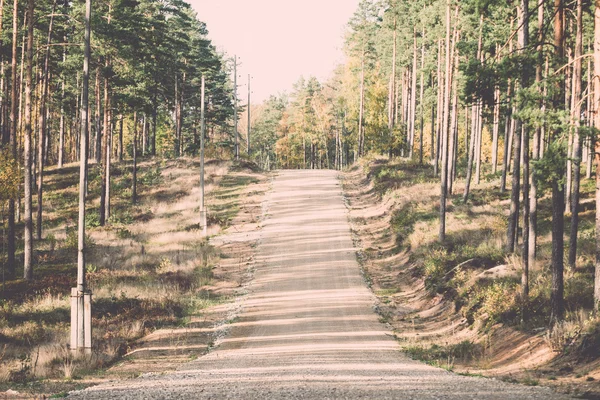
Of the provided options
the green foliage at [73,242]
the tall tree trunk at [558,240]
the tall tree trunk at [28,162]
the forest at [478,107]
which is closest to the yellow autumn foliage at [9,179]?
the tall tree trunk at [28,162]

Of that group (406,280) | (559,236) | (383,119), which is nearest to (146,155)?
(383,119)

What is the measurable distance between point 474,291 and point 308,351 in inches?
253

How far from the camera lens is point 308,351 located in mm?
13984

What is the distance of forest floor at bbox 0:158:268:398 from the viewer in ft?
44.3

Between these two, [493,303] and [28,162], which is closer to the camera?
[493,303]

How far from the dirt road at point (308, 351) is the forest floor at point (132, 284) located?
1109 millimetres

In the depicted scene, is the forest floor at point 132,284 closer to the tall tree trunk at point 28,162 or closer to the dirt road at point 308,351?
the tall tree trunk at point 28,162

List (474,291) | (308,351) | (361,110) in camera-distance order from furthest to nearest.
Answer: (361,110), (474,291), (308,351)

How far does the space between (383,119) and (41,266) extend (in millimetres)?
43138

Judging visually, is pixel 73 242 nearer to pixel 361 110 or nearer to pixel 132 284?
pixel 132 284

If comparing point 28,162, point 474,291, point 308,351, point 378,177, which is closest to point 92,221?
point 28,162

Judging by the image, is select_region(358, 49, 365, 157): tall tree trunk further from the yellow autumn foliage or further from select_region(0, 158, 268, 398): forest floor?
the yellow autumn foliage

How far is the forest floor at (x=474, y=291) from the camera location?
38.0 ft

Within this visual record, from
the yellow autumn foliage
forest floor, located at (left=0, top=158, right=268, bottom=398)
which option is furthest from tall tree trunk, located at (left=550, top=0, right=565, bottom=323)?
the yellow autumn foliage
